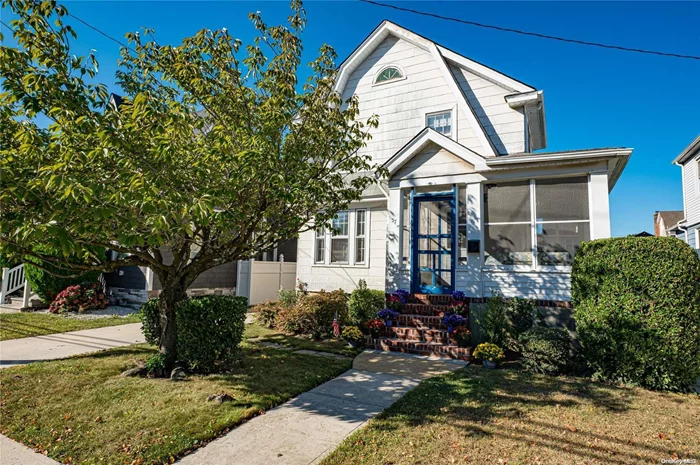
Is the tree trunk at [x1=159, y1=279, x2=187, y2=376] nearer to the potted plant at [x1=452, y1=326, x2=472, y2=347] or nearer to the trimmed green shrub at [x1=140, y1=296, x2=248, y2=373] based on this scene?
the trimmed green shrub at [x1=140, y1=296, x2=248, y2=373]

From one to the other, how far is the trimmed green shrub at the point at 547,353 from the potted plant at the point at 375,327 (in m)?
2.94

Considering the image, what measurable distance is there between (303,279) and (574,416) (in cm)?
920

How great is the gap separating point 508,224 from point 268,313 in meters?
7.00

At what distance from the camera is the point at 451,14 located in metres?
9.10

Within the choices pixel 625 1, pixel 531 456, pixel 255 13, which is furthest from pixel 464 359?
pixel 625 1

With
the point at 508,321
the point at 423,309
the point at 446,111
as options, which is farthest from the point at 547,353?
the point at 446,111

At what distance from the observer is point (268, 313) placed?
10.9 metres

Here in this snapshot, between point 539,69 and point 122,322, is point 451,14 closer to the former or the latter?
point 539,69

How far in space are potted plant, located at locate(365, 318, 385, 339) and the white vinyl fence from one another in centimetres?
740

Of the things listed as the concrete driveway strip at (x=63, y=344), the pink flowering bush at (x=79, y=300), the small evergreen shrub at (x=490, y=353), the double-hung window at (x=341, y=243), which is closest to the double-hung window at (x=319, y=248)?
the double-hung window at (x=341, y=243)

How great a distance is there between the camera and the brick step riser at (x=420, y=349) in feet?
24.7

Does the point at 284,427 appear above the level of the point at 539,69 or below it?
below

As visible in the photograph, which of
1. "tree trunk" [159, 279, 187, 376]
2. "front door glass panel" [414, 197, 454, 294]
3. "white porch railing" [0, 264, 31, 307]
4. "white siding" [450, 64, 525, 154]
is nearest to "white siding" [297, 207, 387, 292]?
"front door glass panel" [414, 197, 454, 294]

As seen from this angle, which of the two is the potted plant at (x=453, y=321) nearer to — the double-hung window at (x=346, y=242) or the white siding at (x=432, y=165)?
the white siding at (x=432, y=165)
